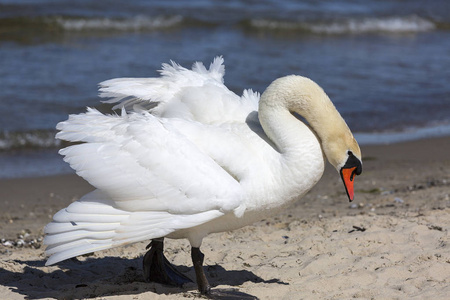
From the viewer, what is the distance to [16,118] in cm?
1035

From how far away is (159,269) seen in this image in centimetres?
534

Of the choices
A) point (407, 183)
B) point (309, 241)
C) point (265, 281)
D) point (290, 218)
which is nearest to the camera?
point (265, 281)

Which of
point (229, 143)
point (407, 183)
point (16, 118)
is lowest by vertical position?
point (407, 183)

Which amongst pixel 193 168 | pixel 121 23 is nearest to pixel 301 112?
pixel 193 168

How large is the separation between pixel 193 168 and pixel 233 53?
1070 centimetres

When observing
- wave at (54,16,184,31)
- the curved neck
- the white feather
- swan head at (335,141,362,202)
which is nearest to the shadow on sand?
the white feather

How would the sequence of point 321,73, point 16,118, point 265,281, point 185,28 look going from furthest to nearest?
1. point 185,28
2. point 321,73
3. point 16,118
4. point 265,281

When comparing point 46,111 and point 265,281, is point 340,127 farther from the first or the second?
point 46,111

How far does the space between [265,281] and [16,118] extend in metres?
6.27

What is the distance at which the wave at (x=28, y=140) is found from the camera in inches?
376

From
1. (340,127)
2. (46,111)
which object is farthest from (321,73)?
(340,127)

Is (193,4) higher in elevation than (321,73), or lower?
higher

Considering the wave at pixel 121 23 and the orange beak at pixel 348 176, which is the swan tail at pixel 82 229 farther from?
the wave at pixel 121 23

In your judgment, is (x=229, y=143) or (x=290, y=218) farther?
(x=290, y=218)
